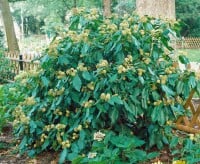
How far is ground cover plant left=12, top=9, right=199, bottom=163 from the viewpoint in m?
3.64

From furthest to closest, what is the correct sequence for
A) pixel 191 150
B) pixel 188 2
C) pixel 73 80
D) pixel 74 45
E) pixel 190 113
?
pixel 188 2
pixel 190 113
pixel 74 45
pixel 73 80
pixel 191 150

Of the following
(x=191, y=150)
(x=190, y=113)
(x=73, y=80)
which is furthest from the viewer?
(x=190, y=113)

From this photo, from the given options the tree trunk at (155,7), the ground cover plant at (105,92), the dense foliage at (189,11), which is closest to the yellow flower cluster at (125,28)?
the ground cover plant at (105,92)

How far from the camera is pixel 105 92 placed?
3.68 m

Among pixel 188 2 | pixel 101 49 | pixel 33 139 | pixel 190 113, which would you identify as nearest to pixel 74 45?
pixel 101 49

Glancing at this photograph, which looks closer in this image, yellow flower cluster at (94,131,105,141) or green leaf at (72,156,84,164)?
green leaf at (72,156,84,164)

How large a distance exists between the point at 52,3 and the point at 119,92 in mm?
25996

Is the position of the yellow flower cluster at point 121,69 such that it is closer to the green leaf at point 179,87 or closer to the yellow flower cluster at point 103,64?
the yellow flower cluster at point 103,64

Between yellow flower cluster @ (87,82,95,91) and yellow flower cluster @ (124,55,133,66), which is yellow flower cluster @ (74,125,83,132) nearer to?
yellow flower cluster @ (87,82,95,91)

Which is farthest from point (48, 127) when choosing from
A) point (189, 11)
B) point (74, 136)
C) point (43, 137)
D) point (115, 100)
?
point (189, 11)

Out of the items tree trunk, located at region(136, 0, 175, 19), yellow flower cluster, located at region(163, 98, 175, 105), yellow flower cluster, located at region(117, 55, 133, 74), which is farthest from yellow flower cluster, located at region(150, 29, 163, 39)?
tree trunk, located at region(136, 0, 175, 19)

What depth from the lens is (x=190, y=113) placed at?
14.1 feet

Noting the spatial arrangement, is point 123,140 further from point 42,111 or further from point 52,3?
point 52,3

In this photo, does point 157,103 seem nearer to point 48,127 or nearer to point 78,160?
point 78,160
